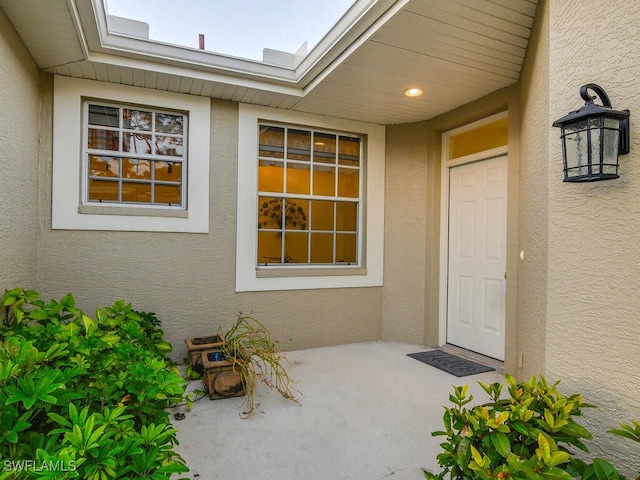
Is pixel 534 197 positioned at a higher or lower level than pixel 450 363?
higher

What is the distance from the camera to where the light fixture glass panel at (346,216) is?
4.26 metres

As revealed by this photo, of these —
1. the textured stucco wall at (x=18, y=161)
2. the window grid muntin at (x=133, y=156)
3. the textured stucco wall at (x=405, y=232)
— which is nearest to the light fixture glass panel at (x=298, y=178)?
the textured stucco wall at (x=405, y=232)

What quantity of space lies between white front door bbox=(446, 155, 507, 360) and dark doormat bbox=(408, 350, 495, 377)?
0.76 feet

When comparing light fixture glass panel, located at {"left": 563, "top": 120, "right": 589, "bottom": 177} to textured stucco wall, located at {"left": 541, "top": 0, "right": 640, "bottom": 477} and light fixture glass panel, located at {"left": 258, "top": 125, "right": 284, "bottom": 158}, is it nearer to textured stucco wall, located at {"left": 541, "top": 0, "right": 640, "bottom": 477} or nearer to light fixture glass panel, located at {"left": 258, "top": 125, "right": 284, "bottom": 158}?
textured stucco wall, located at {"left": 541, "top": 0, "right": 640, "bottom": 477}

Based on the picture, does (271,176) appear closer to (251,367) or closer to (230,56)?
(230,56)

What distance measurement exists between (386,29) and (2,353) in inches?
106

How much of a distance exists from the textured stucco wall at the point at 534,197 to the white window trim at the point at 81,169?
109 inches

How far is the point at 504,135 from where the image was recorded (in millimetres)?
3547

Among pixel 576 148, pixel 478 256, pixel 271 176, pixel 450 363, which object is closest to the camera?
pixel 576 148

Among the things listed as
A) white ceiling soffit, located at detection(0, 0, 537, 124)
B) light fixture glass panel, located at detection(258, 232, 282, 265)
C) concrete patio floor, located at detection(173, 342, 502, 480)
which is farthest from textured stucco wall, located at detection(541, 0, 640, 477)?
light fixture glass panel, located at detection(258, 232, 282, 265)

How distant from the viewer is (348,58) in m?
2.80

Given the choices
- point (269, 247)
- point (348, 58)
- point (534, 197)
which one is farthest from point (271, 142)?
point (534, 197)

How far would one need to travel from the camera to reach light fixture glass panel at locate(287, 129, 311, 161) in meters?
4.02

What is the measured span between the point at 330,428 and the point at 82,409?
153cm
